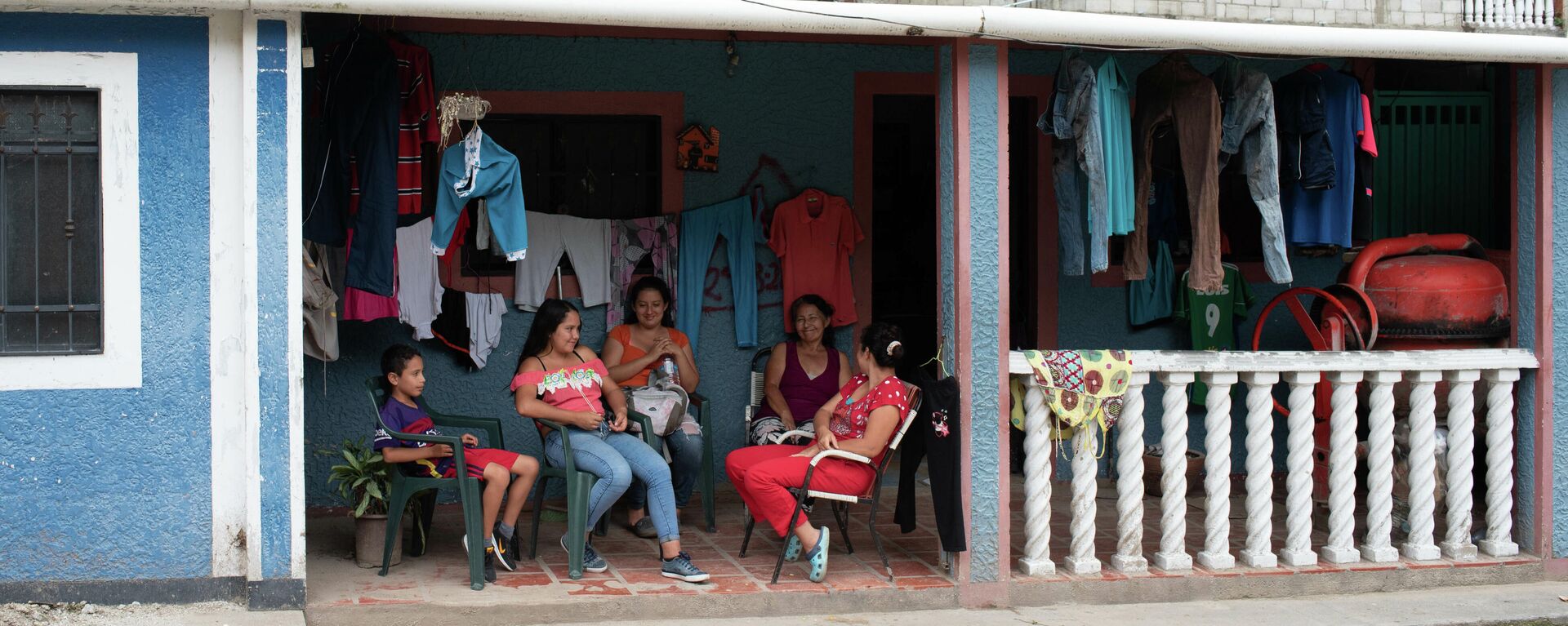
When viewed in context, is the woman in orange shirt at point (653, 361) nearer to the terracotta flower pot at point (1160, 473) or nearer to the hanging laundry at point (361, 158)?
the hanging laundry at point (361, 158)

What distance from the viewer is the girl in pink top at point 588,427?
6.20 metres

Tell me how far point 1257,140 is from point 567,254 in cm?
355

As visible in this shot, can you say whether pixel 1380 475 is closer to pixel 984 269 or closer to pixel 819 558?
pixel 984 269

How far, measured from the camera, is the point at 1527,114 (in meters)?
6.55

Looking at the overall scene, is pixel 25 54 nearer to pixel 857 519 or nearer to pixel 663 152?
pixel 663 152

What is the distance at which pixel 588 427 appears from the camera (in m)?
6.37

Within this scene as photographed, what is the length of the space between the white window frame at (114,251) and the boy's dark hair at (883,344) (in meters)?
2.87

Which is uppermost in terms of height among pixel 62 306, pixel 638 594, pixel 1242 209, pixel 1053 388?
pixel 1242 209

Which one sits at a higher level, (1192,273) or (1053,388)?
(1192,273)

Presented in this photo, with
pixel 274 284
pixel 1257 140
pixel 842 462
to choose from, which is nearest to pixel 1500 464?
pixel 1257 140

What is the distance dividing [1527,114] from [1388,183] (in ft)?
6.43

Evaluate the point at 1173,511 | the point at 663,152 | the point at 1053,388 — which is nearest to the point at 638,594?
the point at 1053,388

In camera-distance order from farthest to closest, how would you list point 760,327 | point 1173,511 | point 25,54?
point 760,327, point 1173,511, point 25,54

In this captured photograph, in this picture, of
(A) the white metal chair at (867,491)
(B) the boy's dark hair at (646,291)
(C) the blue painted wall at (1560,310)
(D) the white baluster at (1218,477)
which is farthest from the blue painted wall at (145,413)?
(C) the blue painted wall at (1560,310)
